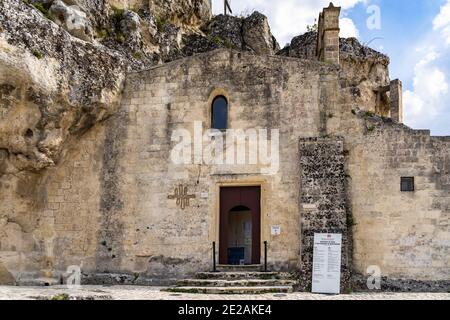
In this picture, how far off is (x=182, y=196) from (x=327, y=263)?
14.3ft

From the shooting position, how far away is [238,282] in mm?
14328

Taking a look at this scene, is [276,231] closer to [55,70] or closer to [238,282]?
[238,282]

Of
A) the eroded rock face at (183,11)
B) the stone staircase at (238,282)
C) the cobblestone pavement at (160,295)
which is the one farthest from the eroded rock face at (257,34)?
the cobblestone pavement at (160,295)

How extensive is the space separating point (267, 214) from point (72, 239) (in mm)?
5464

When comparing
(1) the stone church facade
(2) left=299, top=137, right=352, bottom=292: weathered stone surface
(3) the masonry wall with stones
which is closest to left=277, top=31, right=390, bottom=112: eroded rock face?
(1) the stone church facade

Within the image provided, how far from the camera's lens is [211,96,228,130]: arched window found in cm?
1669

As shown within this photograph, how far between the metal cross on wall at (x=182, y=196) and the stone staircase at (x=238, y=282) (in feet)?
6.48

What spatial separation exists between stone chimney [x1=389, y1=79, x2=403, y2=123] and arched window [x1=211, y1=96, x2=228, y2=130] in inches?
325

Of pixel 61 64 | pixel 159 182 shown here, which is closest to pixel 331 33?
pixel 159 182

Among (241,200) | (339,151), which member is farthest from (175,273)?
(339,151)

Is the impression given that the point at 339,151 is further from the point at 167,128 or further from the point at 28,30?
the point at 28,30

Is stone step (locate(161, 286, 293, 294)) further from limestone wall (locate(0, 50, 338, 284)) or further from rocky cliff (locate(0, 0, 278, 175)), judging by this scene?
rocky cliff (locate(0, 0, 278, 175))

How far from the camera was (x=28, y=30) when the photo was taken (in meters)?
14.5

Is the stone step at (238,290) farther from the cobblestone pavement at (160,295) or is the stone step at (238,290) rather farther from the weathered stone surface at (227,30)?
the weathered stone surface at (227,30)
